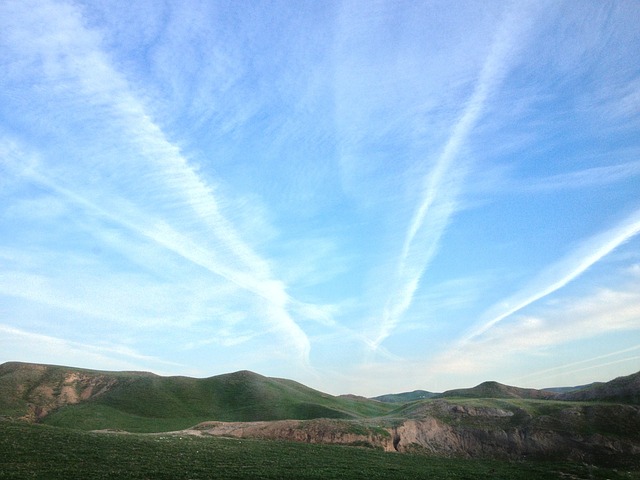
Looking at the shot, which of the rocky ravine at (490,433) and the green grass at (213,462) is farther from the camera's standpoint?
the rocky ravine at (490,433)

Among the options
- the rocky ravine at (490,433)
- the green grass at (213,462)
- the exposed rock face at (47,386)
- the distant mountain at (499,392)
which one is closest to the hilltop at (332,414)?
the rocky ravine at (490,433)

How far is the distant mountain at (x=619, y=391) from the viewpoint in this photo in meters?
65.6

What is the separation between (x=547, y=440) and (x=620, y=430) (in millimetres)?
8550

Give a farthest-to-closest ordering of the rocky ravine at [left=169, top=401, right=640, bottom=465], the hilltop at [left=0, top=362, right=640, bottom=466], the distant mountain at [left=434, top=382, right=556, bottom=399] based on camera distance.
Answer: the distant mountain at [left=434, top=382, right=556, bottom=399] < the hilltop at [left=0, top=362, right=640, bottom=466] < the rocky ravine at [left=169, top=401, right=640, bottom=465]

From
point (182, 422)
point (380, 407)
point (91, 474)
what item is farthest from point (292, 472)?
point (380, 407)

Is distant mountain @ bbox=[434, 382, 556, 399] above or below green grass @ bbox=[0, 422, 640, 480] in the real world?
above

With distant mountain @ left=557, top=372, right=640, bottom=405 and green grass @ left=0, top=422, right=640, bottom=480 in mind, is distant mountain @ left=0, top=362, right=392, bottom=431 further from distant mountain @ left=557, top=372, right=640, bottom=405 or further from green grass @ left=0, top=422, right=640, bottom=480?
distant mountain @ left=557, top=372, right=640, bottom=405

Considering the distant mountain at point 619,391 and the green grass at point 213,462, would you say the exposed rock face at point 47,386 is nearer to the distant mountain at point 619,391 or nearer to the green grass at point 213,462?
the green grass at point 213,462

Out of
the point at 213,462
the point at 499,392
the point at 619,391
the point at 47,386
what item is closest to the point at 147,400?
the point at 47,386

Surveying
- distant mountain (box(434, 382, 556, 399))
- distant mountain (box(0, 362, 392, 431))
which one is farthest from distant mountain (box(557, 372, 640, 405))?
distant mountain (box(0, 362, 392, 431))

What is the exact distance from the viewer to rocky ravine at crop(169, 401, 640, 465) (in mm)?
51594

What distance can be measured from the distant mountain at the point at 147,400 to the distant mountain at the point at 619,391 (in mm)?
43463

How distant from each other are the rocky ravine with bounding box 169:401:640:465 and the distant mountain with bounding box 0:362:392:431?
2669 cm

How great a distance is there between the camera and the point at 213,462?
35.0 m
